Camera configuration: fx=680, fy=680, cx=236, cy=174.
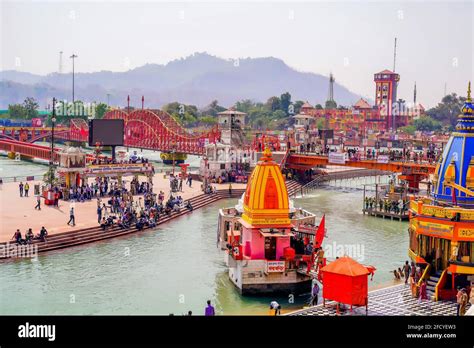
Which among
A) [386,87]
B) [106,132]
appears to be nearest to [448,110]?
[386,87]

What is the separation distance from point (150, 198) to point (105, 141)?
1529cm

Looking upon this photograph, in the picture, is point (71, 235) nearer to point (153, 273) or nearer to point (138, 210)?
point (153, 273)

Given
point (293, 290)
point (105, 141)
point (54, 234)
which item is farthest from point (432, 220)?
point (105, 141)

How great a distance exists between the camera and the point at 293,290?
22.3 metres

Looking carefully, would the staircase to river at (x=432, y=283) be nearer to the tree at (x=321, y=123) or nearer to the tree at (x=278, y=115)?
the tree at (x=321, y=123)

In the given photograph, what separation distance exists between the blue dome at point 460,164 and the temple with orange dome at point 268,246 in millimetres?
5141

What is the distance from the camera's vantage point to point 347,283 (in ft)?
55.6

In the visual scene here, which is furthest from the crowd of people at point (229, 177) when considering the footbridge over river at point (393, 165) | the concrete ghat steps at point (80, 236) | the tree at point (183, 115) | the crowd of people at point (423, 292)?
the tree at point (183, 115)

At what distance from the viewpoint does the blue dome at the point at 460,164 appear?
18.8 meters

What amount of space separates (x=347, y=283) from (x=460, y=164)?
5.00 m

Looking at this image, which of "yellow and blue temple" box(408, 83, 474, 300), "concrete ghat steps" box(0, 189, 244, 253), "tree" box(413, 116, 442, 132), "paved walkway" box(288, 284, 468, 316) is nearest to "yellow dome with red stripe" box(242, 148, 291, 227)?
"yellow and blue temple" box(408, 83, 474, 300)

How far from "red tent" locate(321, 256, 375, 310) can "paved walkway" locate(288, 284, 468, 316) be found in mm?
256
